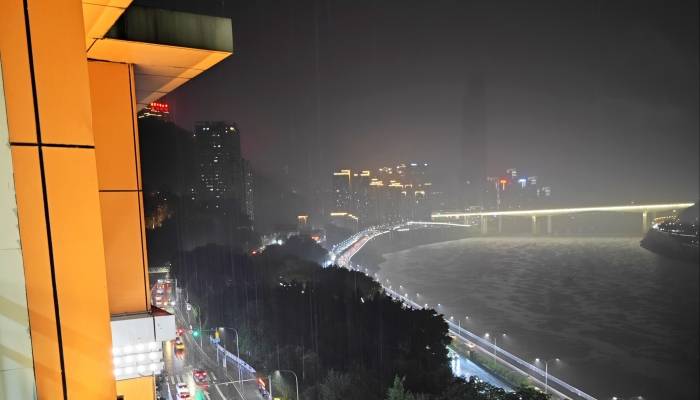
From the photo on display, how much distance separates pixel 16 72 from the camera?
5.17 feet

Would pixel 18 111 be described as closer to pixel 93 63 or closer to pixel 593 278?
pixel 93 63

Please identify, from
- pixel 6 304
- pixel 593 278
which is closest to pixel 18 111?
pixel 6 304

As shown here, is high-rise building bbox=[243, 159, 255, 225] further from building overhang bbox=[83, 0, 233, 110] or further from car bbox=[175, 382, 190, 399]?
building overhang bbox=[83, 0, 233, 110]

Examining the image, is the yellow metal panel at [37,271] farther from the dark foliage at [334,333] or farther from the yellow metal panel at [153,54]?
the dark foliage at [334,333]

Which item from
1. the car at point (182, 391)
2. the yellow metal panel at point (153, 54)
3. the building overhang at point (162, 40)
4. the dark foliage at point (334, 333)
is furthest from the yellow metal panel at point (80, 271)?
the car at point (182, 391)

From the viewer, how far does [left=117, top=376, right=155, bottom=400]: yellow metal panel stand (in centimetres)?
274

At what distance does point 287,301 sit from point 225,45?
50.8ft

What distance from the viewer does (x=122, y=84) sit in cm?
291

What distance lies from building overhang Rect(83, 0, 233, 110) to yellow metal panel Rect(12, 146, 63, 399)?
1.00 metres

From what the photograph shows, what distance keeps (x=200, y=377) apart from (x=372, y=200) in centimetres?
7676

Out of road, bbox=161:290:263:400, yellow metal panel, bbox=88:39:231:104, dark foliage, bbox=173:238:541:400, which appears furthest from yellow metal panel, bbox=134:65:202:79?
road, bbox=161:290:263:400

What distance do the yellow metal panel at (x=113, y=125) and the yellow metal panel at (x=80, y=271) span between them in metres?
1.30

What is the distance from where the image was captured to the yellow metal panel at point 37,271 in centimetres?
159

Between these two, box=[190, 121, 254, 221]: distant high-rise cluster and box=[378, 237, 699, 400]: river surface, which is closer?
box=[378, 237, 699, 400]: river surface
